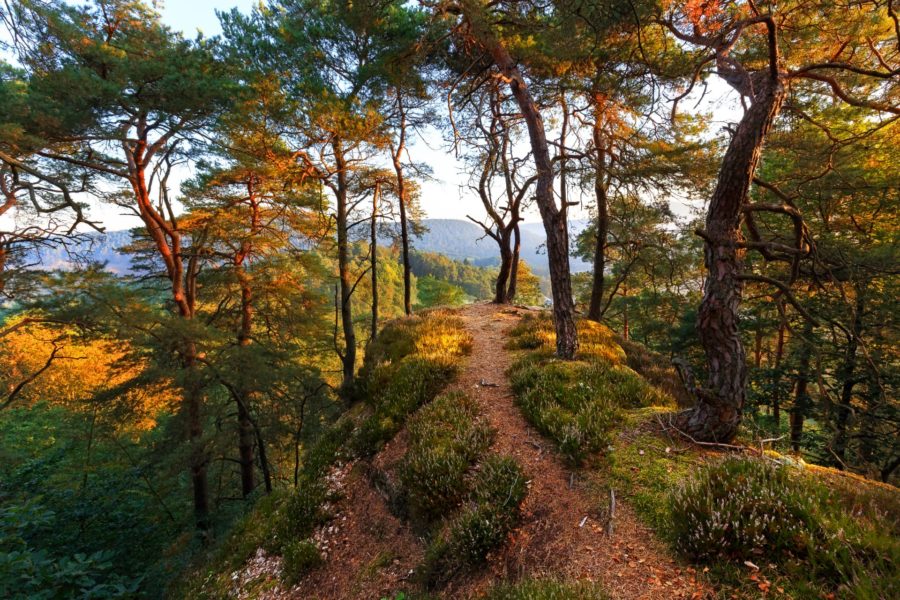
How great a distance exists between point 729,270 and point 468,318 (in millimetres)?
10333

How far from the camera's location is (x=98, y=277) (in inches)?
382

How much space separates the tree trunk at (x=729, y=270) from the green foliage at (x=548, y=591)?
2.55 meters

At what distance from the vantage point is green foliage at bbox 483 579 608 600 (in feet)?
9.77

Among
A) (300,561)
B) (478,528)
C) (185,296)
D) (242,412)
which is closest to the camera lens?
(478,528)

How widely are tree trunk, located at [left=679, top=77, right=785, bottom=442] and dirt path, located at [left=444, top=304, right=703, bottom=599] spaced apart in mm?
1751

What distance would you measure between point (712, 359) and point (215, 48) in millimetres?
14316

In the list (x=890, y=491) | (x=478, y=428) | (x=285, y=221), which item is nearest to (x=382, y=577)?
(x=478, y=428)

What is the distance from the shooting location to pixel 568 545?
3789 millimetres

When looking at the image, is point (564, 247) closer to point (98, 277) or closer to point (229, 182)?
point (229, 182)

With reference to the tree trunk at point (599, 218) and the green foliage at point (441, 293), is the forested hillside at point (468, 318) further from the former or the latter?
the green foliage at point (441, 293)

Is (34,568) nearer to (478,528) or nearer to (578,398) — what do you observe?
(478,528)

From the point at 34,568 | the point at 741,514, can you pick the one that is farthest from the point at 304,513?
the point at 741,514

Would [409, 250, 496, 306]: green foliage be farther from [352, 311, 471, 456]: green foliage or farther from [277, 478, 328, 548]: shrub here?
[277, 478, 328, 548]: shrub

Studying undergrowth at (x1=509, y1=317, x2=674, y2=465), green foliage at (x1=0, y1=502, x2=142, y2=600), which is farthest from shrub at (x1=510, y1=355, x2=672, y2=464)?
green foliage at (x1=0, y1=502, x2=142, y2=600)
